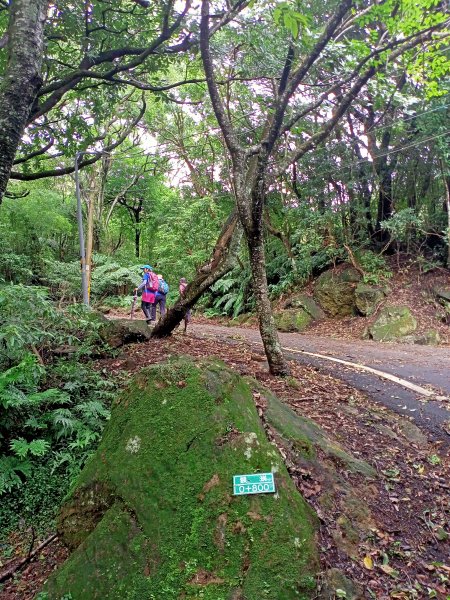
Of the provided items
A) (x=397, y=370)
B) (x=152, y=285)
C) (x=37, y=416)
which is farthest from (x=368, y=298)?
(x=37, y=416)

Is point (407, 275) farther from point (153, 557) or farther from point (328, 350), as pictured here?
point (153, 557)

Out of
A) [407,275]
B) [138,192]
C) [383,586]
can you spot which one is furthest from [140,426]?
[138,192]

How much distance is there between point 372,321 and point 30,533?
39.7ft

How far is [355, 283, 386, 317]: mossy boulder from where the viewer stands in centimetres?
1432

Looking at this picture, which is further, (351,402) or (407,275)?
(407,275)

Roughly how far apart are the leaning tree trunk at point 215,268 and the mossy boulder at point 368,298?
7589 mm

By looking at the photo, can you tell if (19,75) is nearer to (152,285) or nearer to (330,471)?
(330,471)

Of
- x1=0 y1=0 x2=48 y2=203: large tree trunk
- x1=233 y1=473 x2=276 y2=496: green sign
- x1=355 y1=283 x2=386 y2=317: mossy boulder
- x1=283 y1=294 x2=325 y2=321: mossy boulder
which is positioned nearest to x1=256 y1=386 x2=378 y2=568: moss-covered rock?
x1=233 y1=473 x2=276 y2=496: green sign

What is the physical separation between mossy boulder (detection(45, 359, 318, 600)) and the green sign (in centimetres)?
5

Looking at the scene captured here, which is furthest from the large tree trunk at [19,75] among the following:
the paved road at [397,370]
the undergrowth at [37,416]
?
the paved road at [397,370]

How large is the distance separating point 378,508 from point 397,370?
5.04 m

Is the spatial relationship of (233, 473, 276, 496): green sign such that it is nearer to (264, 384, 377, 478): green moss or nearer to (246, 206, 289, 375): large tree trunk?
(264, 384, 377, 478): green moss

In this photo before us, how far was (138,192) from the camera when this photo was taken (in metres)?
30.3

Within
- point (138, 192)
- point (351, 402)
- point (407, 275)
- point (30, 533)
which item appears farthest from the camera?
point (138, 192)
